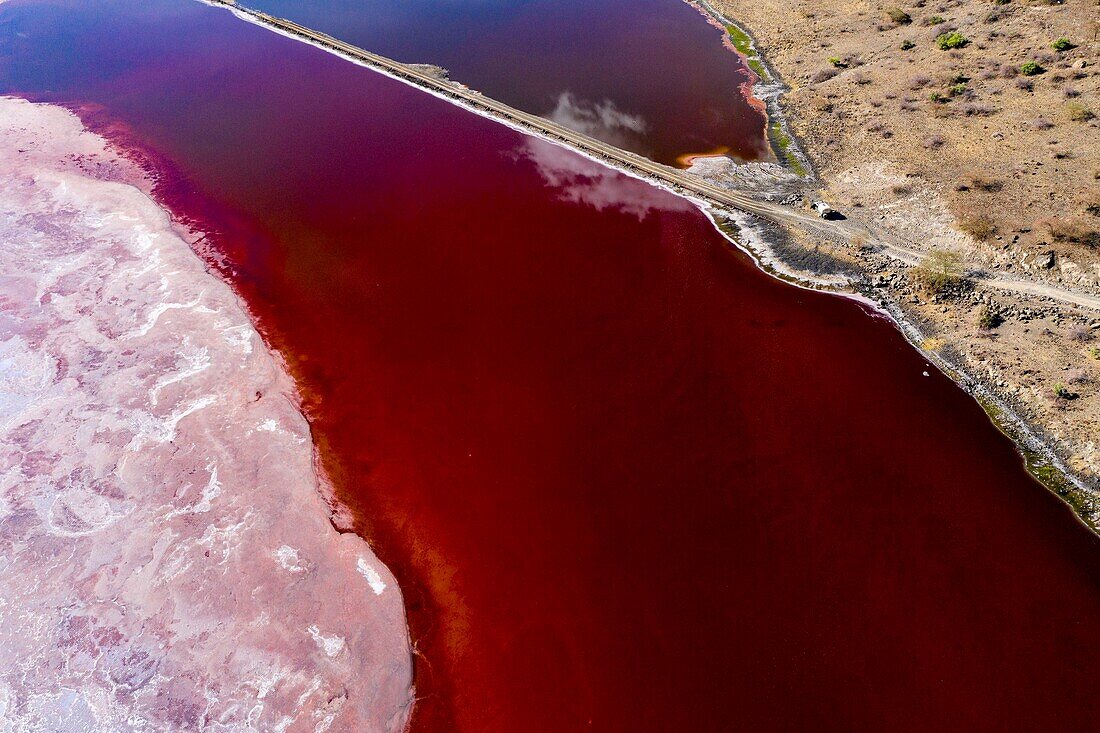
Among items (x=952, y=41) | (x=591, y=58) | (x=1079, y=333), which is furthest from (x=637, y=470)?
(x=952, y=41)

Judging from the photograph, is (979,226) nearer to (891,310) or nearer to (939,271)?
(939,271)

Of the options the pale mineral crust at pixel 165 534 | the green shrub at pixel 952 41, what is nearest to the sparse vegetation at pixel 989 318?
the green shrub at pixel 952 41

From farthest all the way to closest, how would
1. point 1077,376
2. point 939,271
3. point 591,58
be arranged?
point 591,58 < point 939,271 < point 1077,376

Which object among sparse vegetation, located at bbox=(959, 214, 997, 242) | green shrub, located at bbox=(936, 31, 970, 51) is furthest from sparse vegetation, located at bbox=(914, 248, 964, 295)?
green shrub, located at bbox=(936, 31, 970, 51)

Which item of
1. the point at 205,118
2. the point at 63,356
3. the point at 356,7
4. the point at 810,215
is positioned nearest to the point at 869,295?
the point at 810,215

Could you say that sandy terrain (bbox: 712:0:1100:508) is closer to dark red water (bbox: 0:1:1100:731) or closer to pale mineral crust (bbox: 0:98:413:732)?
dark red water (bbox: 0:1:1100:731)

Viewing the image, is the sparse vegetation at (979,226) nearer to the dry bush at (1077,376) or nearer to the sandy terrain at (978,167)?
the sandy terrain at (978,167)

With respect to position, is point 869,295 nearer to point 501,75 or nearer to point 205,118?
point 501,75
